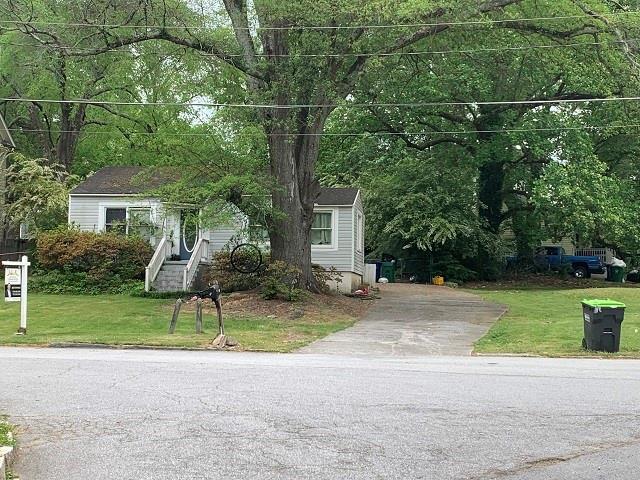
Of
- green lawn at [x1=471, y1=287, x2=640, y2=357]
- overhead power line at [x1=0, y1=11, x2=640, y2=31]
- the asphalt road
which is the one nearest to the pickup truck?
green lawn at [x1=471, y1=287, x2=640, y2=357]

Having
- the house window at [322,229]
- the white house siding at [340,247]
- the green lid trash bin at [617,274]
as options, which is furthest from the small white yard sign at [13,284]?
the green lid trash bin at [617,274]

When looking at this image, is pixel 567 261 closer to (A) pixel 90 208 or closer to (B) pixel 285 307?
(B) pixel 285 307

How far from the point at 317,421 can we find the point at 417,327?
513 inches

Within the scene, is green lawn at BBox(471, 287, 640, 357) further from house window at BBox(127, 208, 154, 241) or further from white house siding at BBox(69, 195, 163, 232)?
white house siding at BBox(69, 195, 163, 232)

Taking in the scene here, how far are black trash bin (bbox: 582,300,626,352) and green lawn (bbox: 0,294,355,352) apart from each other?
6025mm

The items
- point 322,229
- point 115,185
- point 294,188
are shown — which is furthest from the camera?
point 115,185

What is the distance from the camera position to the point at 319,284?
25.7 meters

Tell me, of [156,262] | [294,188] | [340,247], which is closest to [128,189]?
[156,262]

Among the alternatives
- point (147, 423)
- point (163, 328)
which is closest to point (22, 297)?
point (163, 328)

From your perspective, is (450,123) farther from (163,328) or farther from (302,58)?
(163,328)

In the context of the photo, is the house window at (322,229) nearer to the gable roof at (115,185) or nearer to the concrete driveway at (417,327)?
the concrete driveway at (417,327)

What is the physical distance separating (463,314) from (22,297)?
41.3 feet

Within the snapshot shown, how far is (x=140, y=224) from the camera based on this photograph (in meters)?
28.5

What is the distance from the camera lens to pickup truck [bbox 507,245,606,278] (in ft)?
146
